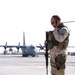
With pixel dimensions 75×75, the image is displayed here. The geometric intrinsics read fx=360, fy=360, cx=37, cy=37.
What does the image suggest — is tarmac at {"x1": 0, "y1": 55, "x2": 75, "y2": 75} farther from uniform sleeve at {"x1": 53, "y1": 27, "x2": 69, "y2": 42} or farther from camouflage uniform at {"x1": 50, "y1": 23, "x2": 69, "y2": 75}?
uniform sleeve at {"x1": 53, "y1": 27, "x2": 69, "y2": 42}

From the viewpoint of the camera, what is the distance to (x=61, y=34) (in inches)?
243

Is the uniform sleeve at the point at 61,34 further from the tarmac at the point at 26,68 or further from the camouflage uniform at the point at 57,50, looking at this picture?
the tarmac at the point at 26,68

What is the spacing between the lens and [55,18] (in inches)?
247

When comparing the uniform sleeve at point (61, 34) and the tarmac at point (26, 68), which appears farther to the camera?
the tarmac at point (26, 68)

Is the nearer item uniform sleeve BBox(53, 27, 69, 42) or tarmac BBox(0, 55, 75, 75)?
uniform sleeve BBox(53, 27, 69, 42)

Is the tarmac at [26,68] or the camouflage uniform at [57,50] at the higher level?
the camouflage uniform at [57,50]

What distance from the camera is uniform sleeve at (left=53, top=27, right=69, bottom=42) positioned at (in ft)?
20.1

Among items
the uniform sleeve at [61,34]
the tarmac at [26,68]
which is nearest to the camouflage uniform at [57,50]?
the uniform sleeve at [61,34]

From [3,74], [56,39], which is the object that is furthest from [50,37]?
[3,74]

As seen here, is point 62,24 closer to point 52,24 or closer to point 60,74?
point 52,24

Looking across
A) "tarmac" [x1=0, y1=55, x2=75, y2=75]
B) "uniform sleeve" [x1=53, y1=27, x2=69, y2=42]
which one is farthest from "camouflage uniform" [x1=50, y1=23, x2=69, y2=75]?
"tarmac" [x1=0, y1=55, x2=75, y2=75]

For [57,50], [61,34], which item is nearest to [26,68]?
[57,50]

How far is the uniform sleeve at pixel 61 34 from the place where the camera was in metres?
6.14

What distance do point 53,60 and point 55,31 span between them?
0.53 m
